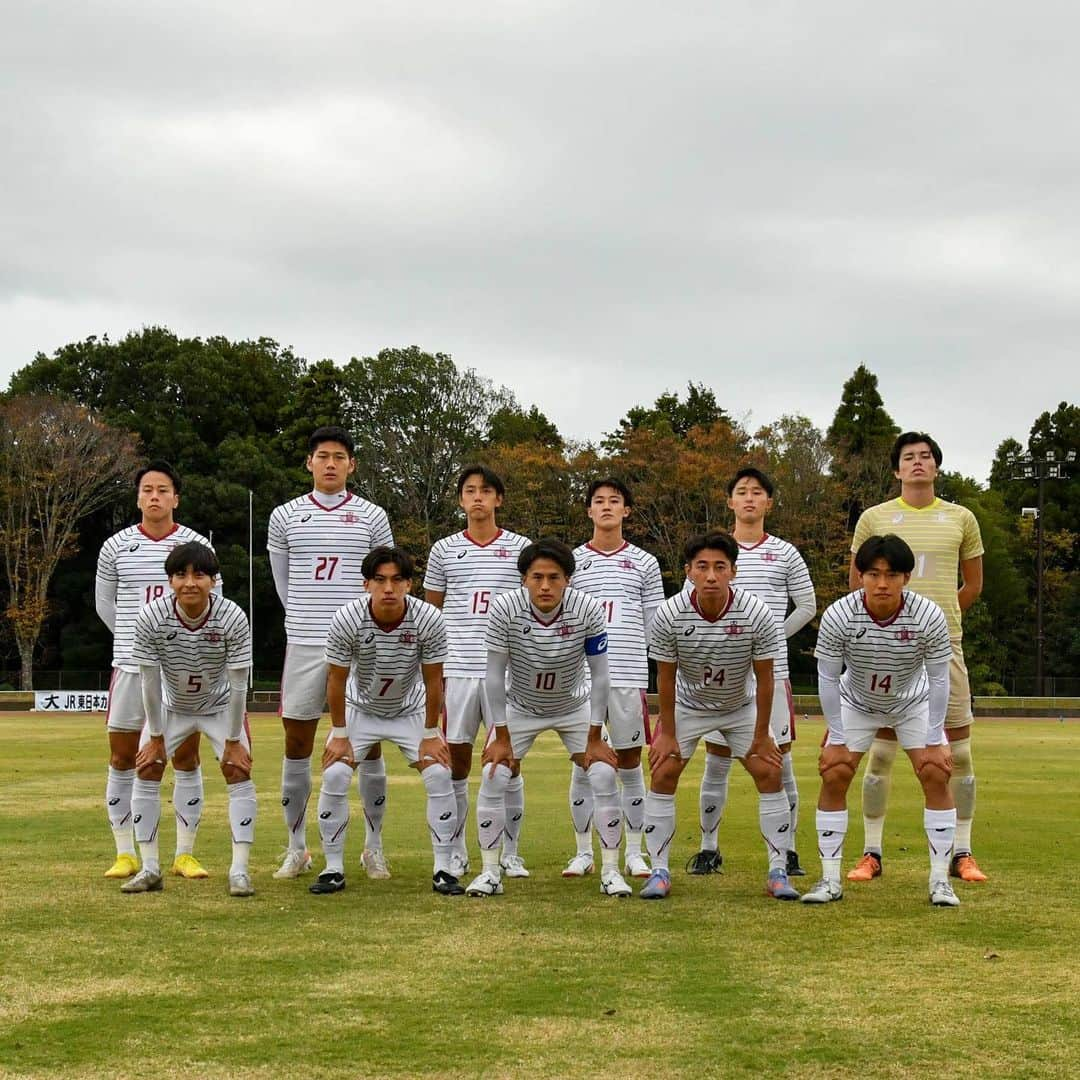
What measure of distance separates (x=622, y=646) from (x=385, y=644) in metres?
1.72

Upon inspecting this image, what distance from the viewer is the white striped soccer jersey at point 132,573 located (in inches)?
351

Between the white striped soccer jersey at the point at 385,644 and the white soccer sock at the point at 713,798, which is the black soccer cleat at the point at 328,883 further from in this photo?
the white soccer sock at the point at 713,798

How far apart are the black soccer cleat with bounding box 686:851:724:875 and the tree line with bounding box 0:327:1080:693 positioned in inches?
1524

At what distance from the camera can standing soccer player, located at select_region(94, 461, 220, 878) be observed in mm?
8500

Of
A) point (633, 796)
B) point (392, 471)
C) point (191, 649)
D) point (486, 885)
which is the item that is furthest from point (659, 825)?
point (392, 471)

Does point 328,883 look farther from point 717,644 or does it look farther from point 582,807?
point 717,644

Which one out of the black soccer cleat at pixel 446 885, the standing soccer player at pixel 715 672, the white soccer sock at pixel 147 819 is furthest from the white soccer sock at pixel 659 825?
the white soccer sock at pixel 147 819

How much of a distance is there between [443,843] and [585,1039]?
10.9ft

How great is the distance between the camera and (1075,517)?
2625 inches

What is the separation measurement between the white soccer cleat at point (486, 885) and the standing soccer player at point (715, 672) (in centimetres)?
85

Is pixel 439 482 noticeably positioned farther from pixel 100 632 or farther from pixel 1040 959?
pixel 1040 959

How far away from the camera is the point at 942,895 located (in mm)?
7320

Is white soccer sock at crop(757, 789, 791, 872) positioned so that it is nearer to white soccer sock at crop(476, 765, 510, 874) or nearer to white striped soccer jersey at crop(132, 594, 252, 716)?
white soccer sock at crop(476, 765, 510, 874)

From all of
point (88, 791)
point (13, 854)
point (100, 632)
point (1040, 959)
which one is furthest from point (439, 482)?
point (1040, 959)
